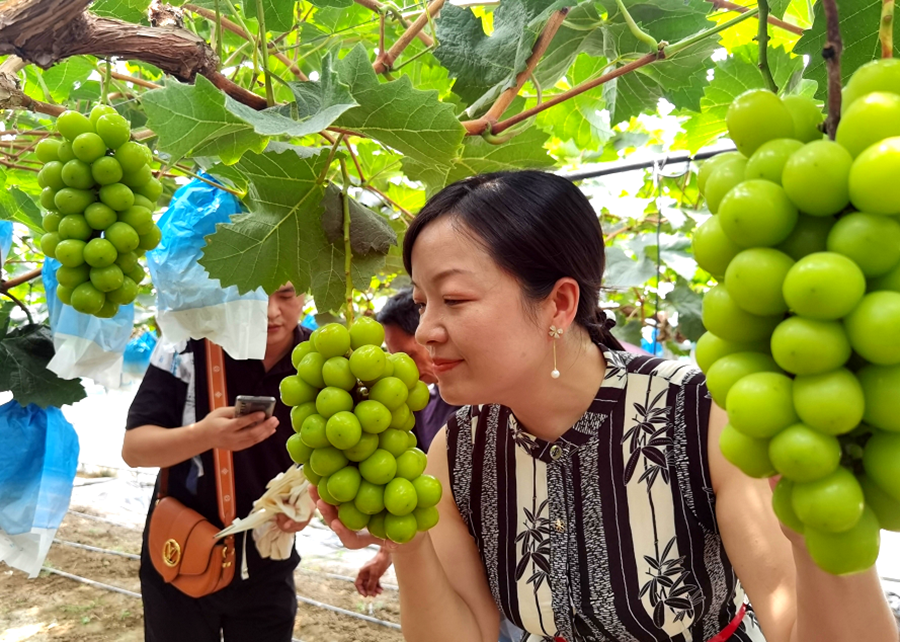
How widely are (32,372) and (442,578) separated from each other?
1.51m

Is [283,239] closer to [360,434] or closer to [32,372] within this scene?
[360,434]

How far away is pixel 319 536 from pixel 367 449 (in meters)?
5.70

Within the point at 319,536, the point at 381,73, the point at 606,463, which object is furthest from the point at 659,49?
the point at 319,536

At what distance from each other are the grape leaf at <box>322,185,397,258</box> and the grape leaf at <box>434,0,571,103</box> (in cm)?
30

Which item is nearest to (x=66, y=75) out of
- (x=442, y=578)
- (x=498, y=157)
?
(x=498, y=157)

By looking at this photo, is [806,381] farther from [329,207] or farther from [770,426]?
[329,207]

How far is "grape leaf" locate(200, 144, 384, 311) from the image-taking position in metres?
1.16

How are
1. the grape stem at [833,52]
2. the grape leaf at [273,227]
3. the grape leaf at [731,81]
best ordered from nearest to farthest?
1. the grape stem at [833,52]
2. the grape leaf at [273,227]
3. the grape leaf at [731,81]

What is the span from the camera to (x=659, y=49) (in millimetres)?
1092

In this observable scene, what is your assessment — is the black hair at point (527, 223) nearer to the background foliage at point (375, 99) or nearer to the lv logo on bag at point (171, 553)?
the background foliage at point (375, 99)

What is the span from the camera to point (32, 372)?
2096mm

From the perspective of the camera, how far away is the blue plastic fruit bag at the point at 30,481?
2297mm

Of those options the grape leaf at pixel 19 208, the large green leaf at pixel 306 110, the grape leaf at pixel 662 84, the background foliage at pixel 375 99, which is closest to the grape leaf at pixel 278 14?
the background foliage at pixel 375 99

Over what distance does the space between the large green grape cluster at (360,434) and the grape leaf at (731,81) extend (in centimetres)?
87
